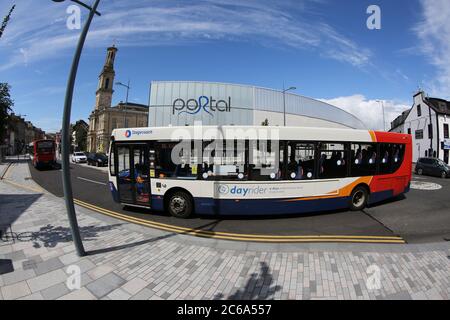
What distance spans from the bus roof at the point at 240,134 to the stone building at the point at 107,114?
70408mm

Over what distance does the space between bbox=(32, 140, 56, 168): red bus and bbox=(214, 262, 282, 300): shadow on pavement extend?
27.9m

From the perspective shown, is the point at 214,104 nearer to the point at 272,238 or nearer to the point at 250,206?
the point at 250,206

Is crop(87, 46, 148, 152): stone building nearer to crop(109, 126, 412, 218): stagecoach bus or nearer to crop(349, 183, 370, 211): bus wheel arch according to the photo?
crop(109, 126, 412, 218): stagecoach bus

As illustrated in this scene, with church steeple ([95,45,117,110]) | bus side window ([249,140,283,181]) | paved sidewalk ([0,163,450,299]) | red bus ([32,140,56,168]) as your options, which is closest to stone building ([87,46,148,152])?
church steeple ([95,45,117,110])

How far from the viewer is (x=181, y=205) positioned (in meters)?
7.32

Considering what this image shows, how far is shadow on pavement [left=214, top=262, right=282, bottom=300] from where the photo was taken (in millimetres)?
3553

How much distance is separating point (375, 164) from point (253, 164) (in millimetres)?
4587

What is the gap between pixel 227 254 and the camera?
4.88 metres

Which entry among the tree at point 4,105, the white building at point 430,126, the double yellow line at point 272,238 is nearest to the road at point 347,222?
the double yellow line at point 272,238
